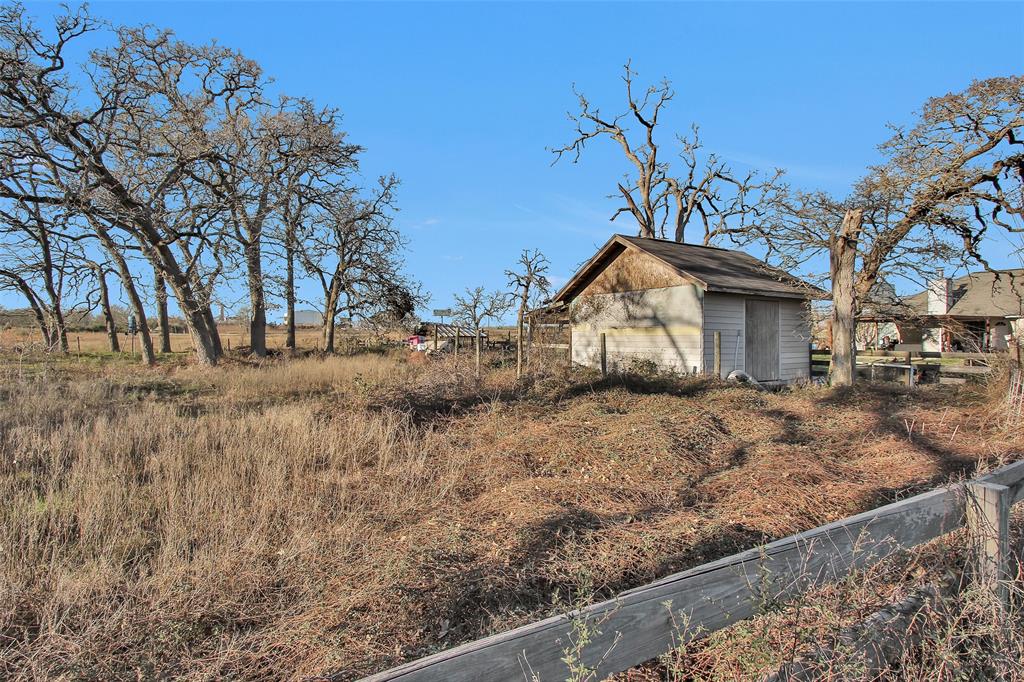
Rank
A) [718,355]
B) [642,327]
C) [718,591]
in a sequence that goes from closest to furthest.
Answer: [718,591] < [718,355] < [642,327]

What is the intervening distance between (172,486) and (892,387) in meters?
14.2

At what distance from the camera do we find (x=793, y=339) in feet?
60.2

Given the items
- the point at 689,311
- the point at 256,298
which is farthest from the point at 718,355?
the point at 256,298

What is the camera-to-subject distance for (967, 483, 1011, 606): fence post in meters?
2.80

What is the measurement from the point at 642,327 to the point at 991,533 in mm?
15433

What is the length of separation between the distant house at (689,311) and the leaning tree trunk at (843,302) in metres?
2.85

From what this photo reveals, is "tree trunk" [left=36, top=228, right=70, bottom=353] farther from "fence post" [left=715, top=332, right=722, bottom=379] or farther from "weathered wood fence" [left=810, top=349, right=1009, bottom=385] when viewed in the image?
"weathered wood fence" [left=810, top=349, right=1009, bottom=385]

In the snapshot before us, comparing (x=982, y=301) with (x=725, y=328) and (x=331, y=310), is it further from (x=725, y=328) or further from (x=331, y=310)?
(x=331, y=310)

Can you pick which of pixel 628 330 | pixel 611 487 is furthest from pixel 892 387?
pixel 611 487

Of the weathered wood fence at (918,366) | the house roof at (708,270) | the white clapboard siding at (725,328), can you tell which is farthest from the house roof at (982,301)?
the white clapboard siding at (725,328)

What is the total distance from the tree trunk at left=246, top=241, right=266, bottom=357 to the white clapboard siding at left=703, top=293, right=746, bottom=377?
1428 cm

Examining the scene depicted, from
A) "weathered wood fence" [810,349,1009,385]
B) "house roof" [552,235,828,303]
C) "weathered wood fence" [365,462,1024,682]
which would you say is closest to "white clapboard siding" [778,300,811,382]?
"house roof" [552,235,828,303]

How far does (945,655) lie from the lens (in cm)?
224

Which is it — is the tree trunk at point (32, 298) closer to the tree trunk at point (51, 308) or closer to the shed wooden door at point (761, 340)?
the tree trunk at point (51, 308)
